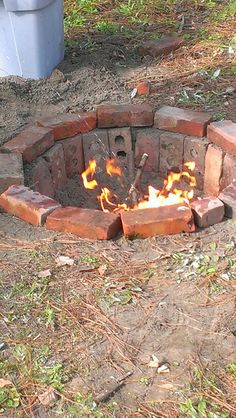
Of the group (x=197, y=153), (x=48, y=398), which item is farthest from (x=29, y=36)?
(x=48, y=398)

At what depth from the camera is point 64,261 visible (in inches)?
134

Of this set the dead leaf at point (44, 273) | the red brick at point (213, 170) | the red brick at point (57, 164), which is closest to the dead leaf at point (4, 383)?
the dead leaf at point (44, 273)

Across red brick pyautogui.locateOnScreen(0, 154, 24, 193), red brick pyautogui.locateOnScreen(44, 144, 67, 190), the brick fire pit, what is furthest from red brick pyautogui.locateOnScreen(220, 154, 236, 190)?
red brick pyautogui.locateOnScreen(0, 154, 24, 193)

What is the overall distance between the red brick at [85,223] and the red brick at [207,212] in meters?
0.39

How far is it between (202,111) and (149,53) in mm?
1044

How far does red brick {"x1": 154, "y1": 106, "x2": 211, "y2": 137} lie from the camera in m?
4.36

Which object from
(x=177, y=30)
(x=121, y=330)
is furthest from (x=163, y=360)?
(x=177, y=30)

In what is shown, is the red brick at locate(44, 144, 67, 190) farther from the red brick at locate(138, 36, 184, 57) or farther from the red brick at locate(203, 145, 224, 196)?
the red brick at locate(138, 36, 184, 57)

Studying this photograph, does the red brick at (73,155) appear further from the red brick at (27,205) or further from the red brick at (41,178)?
the red brick at (27,205)

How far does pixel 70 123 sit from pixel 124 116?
34cm

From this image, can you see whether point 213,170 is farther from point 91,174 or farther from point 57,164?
point 57,164

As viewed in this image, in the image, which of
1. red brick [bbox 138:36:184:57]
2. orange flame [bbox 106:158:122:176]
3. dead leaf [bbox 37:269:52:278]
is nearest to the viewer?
dead leaf [bbox 37:269:52:278]

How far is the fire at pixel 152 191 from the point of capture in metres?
4.34

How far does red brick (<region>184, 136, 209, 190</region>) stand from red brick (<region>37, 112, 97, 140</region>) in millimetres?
593
